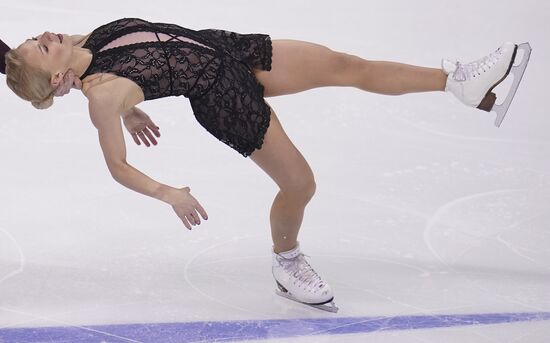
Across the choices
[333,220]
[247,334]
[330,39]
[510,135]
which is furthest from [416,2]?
[247,334]

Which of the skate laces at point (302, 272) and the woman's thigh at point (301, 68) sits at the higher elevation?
the woman's thigh at point (301, 68)

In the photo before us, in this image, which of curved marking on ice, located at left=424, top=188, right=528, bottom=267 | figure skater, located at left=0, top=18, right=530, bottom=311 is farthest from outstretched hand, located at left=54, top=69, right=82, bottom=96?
curved marking on ice, located at left=424, top=188, right=528, bottom=267

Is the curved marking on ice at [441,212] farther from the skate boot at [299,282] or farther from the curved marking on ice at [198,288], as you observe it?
the curved marking on ice at [198,288]

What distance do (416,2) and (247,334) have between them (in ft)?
12.5

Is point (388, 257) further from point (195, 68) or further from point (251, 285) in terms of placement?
point (195, 68)

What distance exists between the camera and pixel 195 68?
315cm

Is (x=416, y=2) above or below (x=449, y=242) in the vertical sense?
above

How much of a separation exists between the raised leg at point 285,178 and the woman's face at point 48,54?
0.72 m

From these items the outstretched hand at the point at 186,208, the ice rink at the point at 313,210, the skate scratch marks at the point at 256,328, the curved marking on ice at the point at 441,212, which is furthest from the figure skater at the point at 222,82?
the curved marking on ice at the point at 441,212

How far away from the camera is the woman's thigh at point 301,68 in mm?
3422

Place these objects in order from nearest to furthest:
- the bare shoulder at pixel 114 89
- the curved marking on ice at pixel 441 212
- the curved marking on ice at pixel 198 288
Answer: the bare shoulder at pixel 114 89
the curved marking on ice at pixel 198 288
the curved marking on ice at pixel 441 212

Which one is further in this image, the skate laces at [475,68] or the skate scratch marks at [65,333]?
the skate laces at [475,68]

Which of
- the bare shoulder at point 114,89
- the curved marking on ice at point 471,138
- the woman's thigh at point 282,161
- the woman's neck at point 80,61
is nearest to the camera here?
the bare shoulder at point 114,89

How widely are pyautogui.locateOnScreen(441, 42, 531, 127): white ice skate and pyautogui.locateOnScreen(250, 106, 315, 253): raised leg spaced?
622 mm
